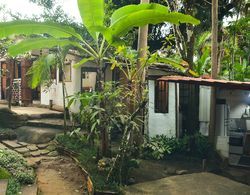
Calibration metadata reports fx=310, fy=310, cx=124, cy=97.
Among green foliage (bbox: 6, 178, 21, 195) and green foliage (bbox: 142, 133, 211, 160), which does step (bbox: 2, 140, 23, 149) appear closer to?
green foliage (bbox: 6, 178, 21, 195)

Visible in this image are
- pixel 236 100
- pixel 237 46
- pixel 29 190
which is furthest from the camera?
pixel 237 46

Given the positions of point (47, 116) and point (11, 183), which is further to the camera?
point (47, 116)

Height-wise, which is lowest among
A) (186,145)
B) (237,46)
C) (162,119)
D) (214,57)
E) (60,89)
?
(186,145)

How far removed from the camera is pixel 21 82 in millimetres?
17000

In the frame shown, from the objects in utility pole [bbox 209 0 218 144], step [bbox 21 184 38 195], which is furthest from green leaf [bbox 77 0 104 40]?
utility pole [bbox 209 0 218 144]

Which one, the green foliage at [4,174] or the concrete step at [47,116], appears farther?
the concrete step at [47,116]

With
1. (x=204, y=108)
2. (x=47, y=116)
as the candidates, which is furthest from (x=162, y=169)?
(x=47, y=116)

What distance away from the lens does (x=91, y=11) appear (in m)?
6.46

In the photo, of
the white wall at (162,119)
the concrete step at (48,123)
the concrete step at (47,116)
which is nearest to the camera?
the white wall at (162,119)

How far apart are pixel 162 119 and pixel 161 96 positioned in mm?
836

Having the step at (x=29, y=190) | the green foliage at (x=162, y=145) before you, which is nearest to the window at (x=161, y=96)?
the green foliage at (x=162, y=145)

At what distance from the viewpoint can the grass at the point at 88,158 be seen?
271 inches

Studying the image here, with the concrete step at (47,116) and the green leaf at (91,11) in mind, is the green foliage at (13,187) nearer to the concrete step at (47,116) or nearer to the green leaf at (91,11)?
the green leaf at (91,11)

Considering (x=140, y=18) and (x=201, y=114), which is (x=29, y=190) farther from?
(x=201, y=114)
